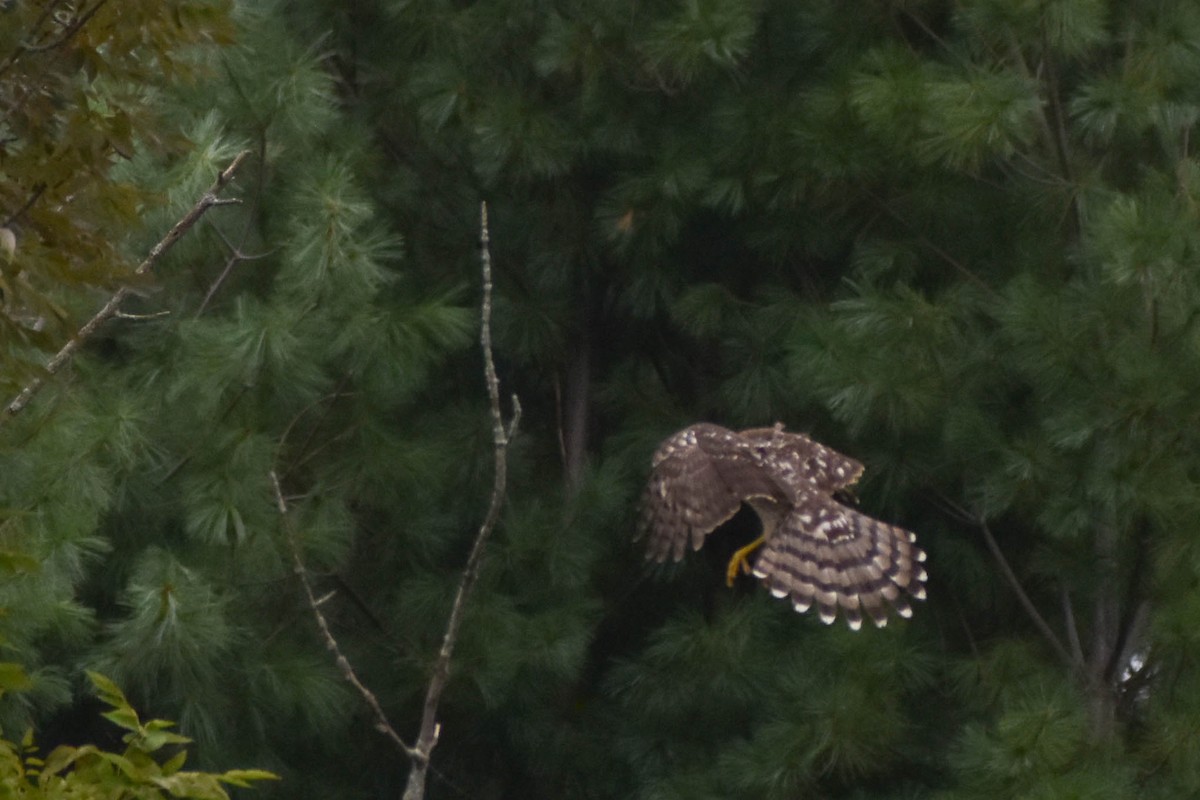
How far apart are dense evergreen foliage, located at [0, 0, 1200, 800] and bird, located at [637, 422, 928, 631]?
0.18 m

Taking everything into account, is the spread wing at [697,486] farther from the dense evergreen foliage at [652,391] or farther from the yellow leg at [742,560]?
the dense evergreen foliage at [652,391]

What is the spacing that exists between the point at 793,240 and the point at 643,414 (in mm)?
→ 780

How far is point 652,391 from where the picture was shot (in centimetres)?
629

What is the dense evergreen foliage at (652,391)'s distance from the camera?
508 cm

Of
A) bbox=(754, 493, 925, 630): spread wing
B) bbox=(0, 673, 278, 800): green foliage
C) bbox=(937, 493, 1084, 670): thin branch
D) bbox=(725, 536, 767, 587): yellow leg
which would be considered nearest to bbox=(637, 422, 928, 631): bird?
bbox=(754, 493, 925, 630): spread wing

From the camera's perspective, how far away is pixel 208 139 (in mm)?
5293

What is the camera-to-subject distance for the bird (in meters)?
5.23

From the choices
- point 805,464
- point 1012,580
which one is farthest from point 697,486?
point 1012,580

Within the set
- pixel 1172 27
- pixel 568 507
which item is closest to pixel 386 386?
pixel 568 507

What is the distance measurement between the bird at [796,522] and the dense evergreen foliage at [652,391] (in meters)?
0.18

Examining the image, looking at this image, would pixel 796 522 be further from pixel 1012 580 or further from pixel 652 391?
pixel 652 391

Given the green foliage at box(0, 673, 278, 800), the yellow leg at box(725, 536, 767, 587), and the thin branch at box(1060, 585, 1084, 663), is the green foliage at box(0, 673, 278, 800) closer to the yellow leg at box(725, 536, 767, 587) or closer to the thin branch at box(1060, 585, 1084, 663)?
the yellow leg at box(725, 536, 767, 587)

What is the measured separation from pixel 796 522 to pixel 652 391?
108cm

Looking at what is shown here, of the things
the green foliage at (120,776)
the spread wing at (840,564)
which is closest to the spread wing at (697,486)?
the spread wing at (840,564)
